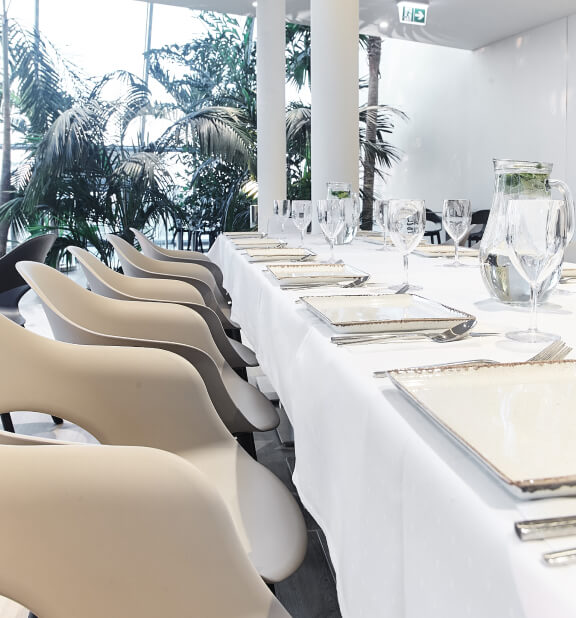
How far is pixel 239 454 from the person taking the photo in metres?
1.28

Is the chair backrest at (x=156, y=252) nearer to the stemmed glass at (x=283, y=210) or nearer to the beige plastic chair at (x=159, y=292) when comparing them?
the stemmed glass at (x=283, y=210)

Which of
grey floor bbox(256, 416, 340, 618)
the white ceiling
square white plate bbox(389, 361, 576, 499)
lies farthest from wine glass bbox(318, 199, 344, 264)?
the white ceiling

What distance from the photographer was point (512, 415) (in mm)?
555

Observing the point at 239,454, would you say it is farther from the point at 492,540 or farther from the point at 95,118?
the point at 95,118

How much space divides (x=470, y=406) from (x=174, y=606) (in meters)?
0.37

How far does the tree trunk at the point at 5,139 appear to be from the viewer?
21.9 feet

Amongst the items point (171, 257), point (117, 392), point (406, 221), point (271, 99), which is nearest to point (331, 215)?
point (406, 221)

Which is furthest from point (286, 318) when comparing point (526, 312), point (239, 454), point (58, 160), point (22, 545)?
point (58, 160)

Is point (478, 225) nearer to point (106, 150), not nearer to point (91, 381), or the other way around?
point (106, 150)

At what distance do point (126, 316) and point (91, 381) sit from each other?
65 centimetres

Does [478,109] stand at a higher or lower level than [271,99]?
higher

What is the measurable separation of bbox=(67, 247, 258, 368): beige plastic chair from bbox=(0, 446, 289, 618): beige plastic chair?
4.20 feet

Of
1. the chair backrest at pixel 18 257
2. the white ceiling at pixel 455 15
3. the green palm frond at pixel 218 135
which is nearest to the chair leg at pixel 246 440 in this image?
the chair backrest at pixel 18 257

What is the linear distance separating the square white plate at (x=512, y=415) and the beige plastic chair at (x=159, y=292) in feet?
4.27
